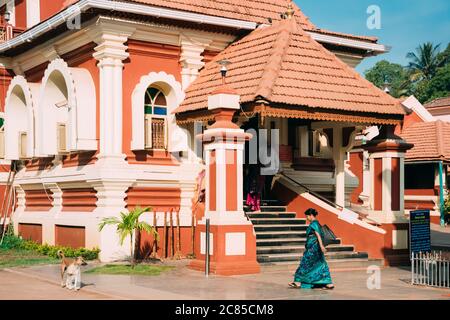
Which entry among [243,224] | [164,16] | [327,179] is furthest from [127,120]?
[327,179]

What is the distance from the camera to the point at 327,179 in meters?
22.0

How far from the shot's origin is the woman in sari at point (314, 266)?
13.8 meters

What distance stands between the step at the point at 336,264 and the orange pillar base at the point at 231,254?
507mm

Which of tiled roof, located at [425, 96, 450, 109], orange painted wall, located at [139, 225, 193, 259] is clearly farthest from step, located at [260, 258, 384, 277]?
tiled roof, located at [425, 96, 450, 109]

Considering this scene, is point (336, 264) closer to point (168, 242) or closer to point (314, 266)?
point (314, 266)

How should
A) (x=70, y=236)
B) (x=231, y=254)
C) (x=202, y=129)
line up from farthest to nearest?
(x=70, y=236) < (x=202, y=129) < (x=231, y=254)

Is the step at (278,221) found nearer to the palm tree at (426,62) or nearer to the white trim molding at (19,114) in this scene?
the white trim molding at (19,114)

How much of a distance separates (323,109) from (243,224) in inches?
129

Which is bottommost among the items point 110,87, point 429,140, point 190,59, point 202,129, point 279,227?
point 279,227

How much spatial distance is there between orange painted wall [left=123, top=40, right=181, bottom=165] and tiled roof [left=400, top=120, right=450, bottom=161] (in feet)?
60.3

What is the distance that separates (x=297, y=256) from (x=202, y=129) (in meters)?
4.33

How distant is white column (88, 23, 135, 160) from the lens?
714 inches

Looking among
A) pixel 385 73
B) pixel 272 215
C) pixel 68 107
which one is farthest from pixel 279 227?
pixel 385 73

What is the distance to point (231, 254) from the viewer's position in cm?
1591
